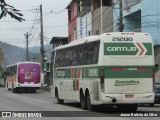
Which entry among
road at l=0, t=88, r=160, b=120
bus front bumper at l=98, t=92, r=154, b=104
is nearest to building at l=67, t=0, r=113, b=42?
road at l=0, t=88, r=160, b=120

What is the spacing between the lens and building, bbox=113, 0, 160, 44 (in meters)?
35.9

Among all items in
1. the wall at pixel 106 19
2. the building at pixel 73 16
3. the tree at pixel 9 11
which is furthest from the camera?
the building at pixel 73 16

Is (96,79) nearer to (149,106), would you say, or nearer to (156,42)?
Answer: (149,106)

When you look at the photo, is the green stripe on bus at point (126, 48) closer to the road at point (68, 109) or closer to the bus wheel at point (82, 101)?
the road at point (68, 109)

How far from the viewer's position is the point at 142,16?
38688 mm

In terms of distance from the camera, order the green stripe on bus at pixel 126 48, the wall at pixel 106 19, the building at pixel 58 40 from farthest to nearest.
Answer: the building at pixel 58 40 → the wall at pixel 106 19 → the green stripe on bus at pixel 126 48

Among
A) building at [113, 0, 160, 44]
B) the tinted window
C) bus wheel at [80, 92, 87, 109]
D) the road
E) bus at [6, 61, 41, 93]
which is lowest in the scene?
the road

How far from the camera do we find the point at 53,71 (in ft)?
95.7

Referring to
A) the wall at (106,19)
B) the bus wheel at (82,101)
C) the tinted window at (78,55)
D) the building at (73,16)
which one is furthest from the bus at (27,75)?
the bus wheel at (82,101)

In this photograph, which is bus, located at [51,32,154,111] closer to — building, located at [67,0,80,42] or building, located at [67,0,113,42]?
building, located at [67,0,113,42]

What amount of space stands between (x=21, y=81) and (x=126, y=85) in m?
27.5

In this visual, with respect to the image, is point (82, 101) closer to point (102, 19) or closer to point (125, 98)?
point (125, 98)

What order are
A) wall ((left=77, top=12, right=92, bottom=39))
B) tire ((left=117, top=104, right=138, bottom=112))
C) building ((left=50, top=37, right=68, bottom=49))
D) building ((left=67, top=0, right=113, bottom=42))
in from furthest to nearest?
1. building ((left=50, top=37, right=68, bottom=49))
2. wall ((left=77, top=12, right=92, bottom=39))
3. building ((left=67, top=0, right=113, bottom=42))
4. tire ((left=117, top=104, right=138, bottom=112))

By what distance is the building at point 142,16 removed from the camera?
3594 centimetres
